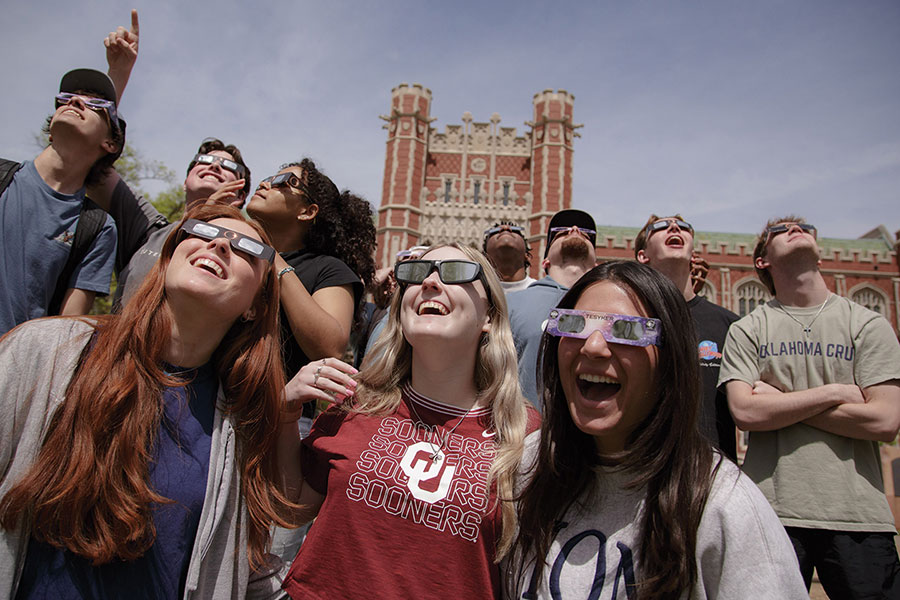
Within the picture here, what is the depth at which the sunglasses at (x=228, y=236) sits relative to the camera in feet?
5.75

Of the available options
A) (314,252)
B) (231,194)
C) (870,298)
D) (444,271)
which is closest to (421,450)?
(444,271)

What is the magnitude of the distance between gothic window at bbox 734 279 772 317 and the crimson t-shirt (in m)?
27.1

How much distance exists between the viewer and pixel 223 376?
183 centimetres

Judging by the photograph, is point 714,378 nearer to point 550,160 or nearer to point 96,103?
point 96,103

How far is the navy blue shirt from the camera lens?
1.44 metres

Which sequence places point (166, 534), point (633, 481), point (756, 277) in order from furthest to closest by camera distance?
point (756, 277) → point (166, 534) → point (633, 481)

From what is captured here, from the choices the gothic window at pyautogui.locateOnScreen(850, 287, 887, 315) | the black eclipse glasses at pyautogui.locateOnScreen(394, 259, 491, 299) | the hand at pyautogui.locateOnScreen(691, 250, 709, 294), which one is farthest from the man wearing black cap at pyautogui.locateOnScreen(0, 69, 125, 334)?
the gothic window at pyautogui.locateOnScreen(850, 287, 887, 315)

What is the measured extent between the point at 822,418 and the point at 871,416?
0.60 ft

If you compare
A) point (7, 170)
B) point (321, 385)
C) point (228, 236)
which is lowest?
point (321, 385)

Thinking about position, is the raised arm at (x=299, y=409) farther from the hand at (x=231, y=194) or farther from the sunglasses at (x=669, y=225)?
the sunglasses at (x=669, y=225)

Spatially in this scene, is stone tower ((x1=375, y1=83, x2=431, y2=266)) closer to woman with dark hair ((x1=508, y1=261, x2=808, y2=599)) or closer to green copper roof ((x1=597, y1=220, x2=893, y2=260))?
green copper roof ((x1=597, y1=220, x2=893, y2=260))

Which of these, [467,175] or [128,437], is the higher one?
[467,175]

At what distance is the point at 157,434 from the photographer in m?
1.61

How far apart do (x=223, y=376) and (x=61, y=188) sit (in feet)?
4.66
